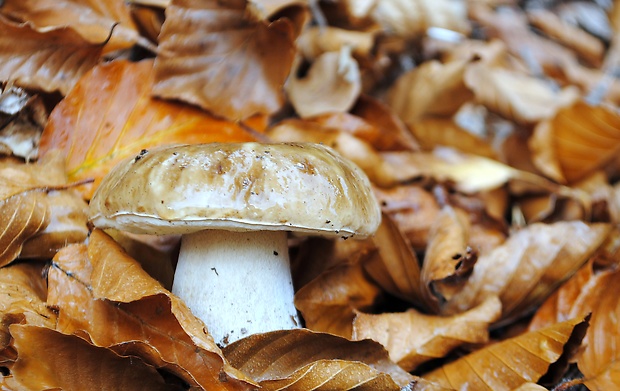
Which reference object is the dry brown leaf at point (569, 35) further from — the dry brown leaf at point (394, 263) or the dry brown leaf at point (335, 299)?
the dry brown leaf at point (335, 299)

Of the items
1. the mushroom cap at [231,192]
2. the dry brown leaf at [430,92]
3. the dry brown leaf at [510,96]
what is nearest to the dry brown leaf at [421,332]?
the mushroom cap at [231,192]

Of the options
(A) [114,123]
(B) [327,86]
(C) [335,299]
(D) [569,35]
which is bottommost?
(D) [569,35]

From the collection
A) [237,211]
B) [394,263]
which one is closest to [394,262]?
[394,263]

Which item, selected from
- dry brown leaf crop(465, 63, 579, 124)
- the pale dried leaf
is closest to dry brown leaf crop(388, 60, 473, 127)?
dry brown leaf crop(465, 63, 579, 124)

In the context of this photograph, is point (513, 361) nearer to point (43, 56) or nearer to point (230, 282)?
point (230, 282)

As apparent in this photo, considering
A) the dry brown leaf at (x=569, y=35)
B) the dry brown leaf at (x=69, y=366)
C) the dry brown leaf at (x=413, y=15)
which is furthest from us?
the dry brown leaf at (x=569, y=35)

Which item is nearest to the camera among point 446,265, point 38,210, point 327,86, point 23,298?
point 23,298

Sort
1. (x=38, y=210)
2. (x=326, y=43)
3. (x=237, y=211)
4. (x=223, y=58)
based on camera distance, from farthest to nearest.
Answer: (x=326, y=43)
(x=223, y=58)
(x=38, y=210)
(x=237, y=211)

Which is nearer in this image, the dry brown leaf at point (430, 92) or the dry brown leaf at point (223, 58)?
the dry brown leaf at point (223, 58)

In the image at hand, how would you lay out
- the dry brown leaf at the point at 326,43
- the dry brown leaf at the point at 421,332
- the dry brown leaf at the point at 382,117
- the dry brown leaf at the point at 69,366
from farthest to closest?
the dry brown leaf at the point at 326,43 → the dry brown leaf at the point at 382,117 → the dry brown leaf at the point at 421,332 → the dry brown leaf at the point at 69,366
